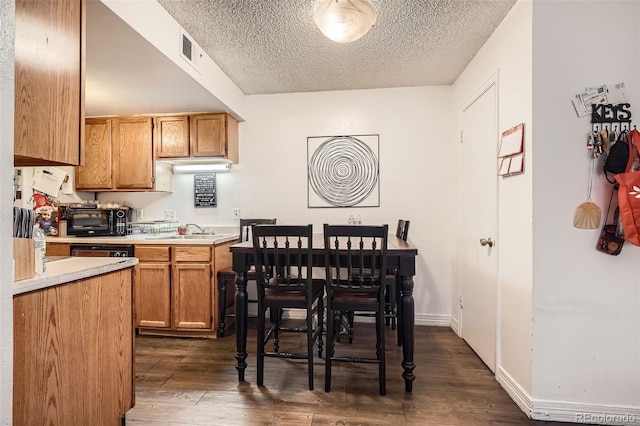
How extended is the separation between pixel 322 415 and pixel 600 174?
6.64ft

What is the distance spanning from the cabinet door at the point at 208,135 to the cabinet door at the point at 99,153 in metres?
0.94

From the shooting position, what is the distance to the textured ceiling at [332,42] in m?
2.04

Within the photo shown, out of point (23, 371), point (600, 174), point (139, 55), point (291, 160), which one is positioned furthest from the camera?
point (291, 160)

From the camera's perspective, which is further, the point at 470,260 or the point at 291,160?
the point at 291,160

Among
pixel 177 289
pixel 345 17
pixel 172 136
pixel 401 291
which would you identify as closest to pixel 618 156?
pixel 401 291

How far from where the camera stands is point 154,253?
9.63 feet

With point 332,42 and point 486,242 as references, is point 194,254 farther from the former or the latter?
point 486,242

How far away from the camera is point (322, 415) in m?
1.78

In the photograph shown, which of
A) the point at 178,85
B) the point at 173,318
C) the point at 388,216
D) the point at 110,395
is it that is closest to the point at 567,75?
the point at 388,216

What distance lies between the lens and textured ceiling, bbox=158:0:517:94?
6.71ft

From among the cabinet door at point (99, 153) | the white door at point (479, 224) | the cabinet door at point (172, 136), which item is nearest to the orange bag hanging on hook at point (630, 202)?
the white door at point (479, 224)

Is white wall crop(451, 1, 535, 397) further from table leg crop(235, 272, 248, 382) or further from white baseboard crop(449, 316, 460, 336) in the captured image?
table leg crop(235, 272, 248, 382)

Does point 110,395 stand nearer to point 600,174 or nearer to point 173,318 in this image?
point 173,318

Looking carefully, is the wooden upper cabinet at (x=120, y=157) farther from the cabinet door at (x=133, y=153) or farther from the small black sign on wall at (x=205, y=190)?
the small black sign on wall at (x=205, y=190)
